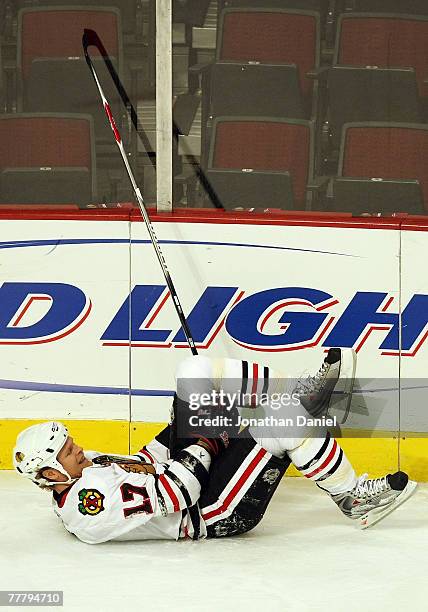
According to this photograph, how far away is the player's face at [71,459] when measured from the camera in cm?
364

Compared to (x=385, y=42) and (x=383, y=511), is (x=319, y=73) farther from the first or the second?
(x=383, y=511)

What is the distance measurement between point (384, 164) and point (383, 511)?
1413 mm

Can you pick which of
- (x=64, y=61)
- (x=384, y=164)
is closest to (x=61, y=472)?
(x=384, y=164)

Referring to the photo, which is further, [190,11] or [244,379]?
[190,11]

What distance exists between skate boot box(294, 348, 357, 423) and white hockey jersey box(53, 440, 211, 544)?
15.0 inches

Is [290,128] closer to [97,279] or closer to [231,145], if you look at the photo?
[231,145]

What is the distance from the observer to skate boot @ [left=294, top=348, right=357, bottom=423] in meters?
3.96

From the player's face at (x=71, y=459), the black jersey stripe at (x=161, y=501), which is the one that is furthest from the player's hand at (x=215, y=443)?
the player's face at (x=71, y=459)

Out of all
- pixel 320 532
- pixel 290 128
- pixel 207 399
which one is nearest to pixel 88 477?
pixel 207 399

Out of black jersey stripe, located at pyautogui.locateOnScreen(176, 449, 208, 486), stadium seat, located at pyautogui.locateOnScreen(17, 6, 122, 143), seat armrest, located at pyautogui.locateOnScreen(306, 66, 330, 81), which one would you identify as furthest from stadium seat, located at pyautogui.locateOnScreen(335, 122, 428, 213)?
black jersey stripe, located at pyautogui.locateOnScreen(176, 449, 208, 486)

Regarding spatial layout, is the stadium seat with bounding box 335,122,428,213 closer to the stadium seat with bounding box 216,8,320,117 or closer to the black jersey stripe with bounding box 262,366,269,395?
the stadium seat with bounding box 216,8,320,117

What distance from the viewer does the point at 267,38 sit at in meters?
5.16

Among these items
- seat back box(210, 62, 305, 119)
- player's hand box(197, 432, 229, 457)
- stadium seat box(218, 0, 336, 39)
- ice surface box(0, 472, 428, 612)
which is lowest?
ice surface box(0, 472, 428, 612)

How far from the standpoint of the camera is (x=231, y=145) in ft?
15.5
